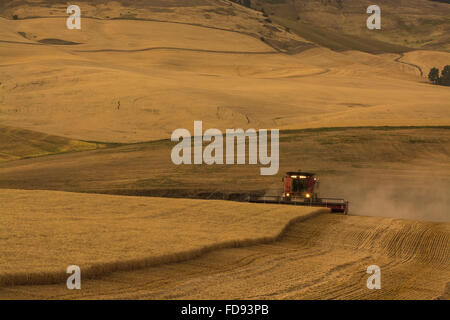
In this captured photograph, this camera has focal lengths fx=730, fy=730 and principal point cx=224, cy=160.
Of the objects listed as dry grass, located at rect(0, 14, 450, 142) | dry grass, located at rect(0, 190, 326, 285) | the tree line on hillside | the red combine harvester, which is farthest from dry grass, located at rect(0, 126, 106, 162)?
the tree line on hillside

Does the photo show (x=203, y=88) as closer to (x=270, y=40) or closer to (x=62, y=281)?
(x=270, y=40)

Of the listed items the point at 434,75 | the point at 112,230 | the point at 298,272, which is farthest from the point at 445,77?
the point at 298,272

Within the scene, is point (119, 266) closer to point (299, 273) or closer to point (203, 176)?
point (299, 273)

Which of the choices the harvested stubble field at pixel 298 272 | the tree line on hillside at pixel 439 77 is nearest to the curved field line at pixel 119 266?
the harvested stubble field at pixel 298 272

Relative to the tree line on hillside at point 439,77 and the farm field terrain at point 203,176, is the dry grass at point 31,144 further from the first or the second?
the tree line on hillside at point 439,77

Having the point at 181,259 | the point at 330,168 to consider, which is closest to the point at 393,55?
the point at 330,168

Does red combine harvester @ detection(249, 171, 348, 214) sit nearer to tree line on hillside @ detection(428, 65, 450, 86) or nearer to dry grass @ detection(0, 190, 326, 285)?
dry grass @ detection(0, 190, 326, 285)
